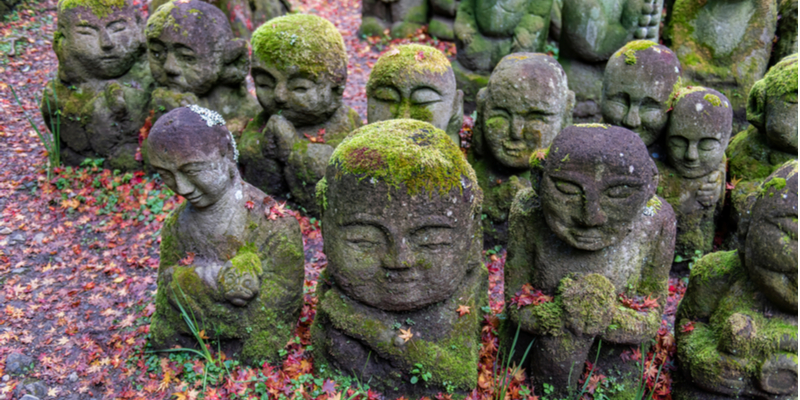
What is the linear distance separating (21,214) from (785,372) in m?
8.10

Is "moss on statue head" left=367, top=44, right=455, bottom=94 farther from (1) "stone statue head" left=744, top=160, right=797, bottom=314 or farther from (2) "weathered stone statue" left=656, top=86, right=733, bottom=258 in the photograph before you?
(1) "stone statue head" left=744, top=160, right=797, bottom=314

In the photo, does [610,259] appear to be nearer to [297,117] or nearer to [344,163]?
[344,163]

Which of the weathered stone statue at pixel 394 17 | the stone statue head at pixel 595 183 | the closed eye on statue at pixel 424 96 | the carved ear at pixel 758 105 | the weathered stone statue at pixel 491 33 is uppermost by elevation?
the stone statue head at pixel 595 183

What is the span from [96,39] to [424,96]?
4531 mm

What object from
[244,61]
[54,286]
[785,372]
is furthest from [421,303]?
[244,61]

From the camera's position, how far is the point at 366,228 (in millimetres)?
3949

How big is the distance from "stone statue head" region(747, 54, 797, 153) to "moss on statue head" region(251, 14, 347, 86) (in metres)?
4.83

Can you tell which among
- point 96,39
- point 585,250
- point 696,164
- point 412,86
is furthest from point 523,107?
point 96,39

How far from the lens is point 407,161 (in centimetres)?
378

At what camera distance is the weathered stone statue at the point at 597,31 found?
927 cm

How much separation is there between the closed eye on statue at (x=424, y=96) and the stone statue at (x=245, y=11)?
6.50m

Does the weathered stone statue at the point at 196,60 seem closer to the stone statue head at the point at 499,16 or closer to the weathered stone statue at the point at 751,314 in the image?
the stone statue head at the point at 499,16

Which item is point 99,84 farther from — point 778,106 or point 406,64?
point 778,106

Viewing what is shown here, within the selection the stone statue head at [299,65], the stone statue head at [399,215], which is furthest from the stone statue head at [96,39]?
the stone statue head at [399,215]
